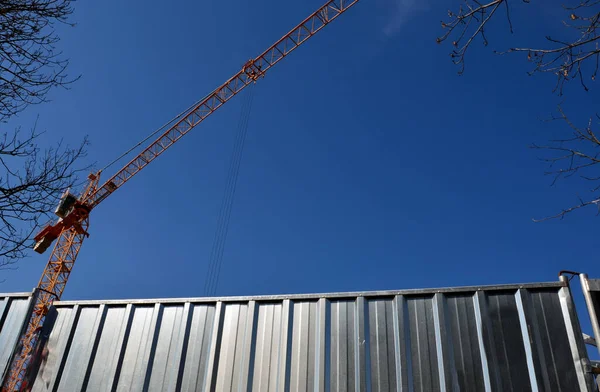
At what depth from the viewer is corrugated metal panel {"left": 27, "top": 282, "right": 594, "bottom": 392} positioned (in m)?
4.96

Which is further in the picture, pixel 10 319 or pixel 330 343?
pixel 10 319

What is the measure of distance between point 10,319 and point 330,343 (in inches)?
202

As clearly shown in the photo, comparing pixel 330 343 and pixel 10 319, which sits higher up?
pixel 10 319

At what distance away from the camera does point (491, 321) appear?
519 cm

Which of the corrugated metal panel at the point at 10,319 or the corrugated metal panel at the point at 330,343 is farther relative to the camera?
the corrugated metal panel at the point at 10,319

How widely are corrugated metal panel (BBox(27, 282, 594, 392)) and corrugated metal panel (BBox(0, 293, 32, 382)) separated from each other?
0.52 m

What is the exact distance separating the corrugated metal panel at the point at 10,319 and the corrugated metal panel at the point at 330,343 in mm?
524

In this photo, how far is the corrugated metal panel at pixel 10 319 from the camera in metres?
6.70

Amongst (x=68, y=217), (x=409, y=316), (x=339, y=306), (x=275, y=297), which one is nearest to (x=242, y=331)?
(x=275, y=297)

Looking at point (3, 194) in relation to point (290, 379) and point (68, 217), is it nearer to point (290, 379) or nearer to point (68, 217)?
point (290, 379)

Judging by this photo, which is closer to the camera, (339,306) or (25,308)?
(339,306)

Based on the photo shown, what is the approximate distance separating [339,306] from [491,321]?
1.83 metres

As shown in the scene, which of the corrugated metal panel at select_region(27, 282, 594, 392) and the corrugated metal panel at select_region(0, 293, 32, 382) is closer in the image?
the corrugated metal panel at select_region(27, 282, 594, 392)

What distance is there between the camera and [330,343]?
562 centimetres
